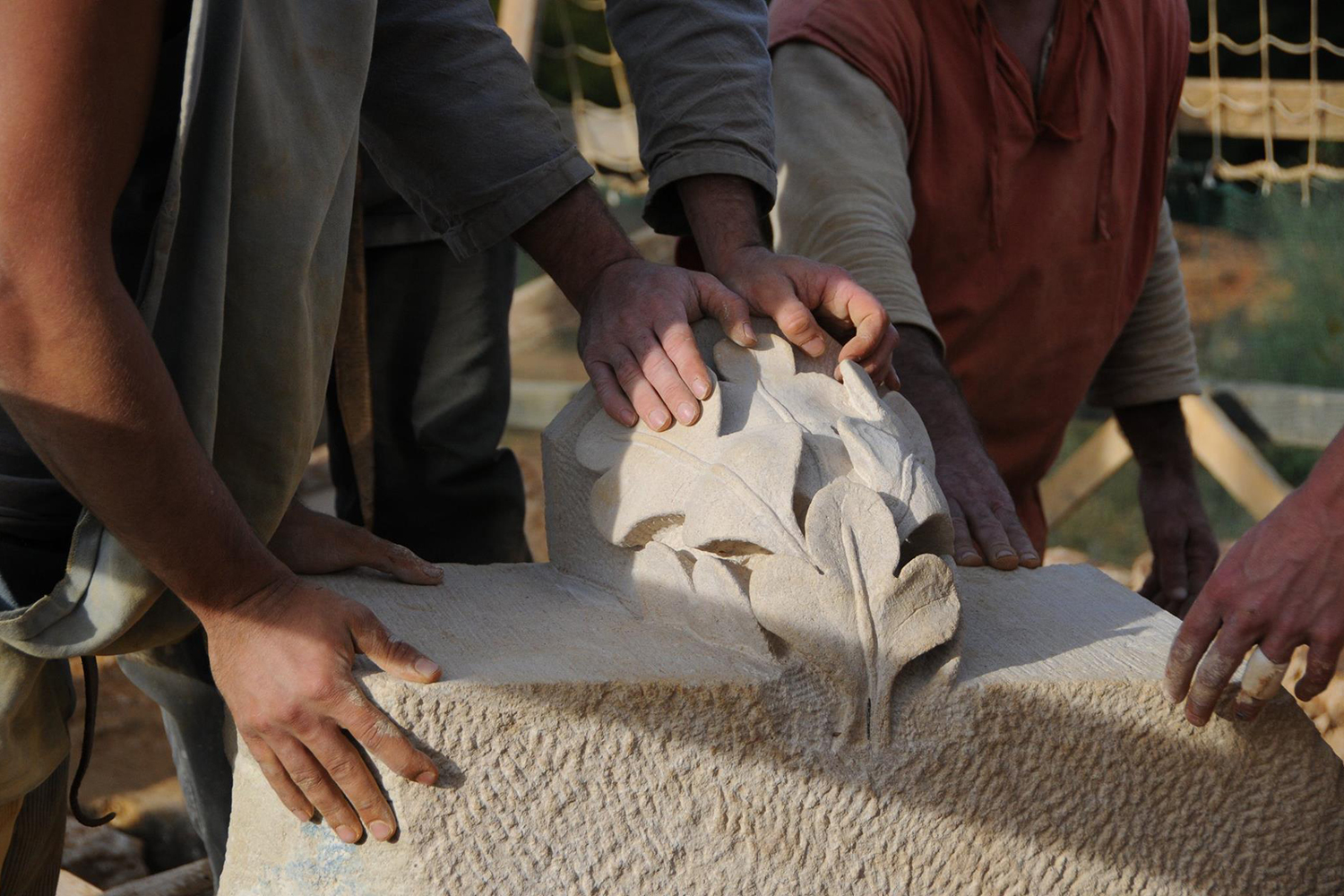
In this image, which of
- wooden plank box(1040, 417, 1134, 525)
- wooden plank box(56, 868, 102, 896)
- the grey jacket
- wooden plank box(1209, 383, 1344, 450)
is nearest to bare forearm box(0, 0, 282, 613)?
the grey jacket

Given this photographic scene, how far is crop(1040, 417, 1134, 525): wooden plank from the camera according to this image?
4402 mm

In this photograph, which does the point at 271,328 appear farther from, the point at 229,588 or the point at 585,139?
the point at 585,139

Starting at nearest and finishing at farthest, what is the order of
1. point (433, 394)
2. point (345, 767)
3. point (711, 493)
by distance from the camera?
1. point (345, 767)
2. point (711, 493)
3. point (433, 394)

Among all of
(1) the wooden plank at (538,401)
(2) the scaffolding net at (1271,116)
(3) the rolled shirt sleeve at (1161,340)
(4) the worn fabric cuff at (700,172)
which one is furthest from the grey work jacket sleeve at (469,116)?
(1) the wooden plank at (538,401)

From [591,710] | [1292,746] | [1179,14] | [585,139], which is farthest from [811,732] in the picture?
[585,139]

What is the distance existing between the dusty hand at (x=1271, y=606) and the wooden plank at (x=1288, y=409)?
3.82 m

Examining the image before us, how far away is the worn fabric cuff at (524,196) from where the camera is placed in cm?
192

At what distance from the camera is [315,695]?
132 centimetres

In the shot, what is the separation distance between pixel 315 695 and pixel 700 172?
1.05m

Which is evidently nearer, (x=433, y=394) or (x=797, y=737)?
(x=797, y=737)

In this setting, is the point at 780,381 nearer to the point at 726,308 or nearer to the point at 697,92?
the point at 726,308

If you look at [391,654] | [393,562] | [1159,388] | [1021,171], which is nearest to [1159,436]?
[1159,388]

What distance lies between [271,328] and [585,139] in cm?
354

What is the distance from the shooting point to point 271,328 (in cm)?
155
